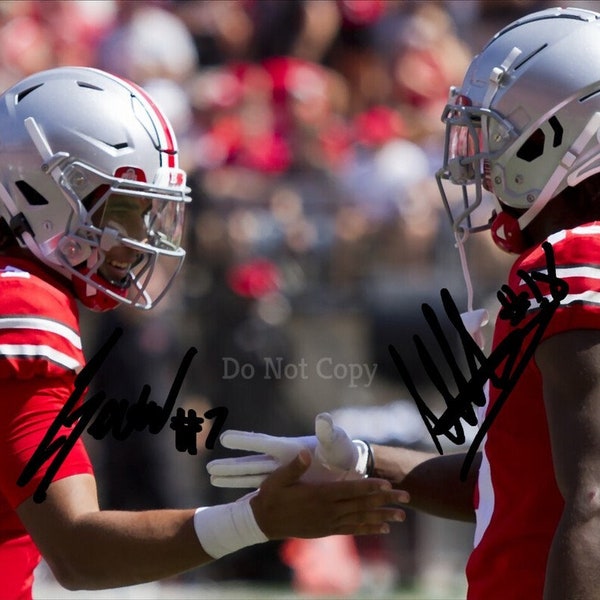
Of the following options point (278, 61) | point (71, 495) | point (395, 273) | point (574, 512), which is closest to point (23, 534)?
point (71, 495)

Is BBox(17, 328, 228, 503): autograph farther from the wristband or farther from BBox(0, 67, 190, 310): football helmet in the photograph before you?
the wristband

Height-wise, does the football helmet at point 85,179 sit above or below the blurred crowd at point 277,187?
below

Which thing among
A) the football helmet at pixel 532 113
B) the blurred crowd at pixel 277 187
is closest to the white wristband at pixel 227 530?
the football helmet at pixel 532 113

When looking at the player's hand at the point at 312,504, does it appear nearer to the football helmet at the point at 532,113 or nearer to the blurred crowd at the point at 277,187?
the football helmet at the point at 532,113

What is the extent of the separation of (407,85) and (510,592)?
4.68m

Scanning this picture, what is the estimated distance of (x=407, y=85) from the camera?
661 cm

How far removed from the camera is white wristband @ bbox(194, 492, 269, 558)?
7.66ft

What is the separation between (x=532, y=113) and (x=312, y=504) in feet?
2.67

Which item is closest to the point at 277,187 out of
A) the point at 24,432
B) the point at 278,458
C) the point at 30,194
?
the point at 30,194

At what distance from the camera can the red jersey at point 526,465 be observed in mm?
2115

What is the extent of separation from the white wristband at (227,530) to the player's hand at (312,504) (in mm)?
17

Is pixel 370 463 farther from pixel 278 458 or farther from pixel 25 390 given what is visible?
pixel 25 390

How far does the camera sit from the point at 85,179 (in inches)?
104

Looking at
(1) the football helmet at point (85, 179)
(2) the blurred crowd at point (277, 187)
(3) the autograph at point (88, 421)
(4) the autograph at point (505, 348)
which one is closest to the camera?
(4) the autograph at point (505, 348)
